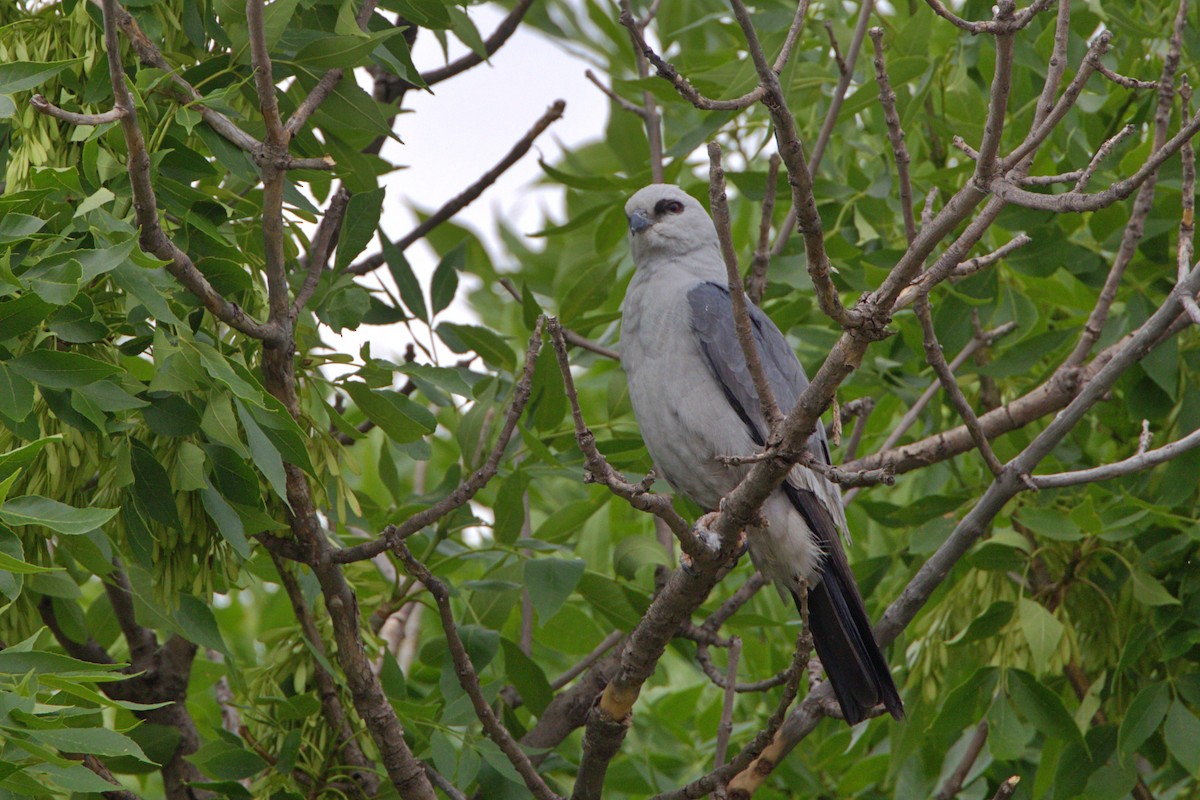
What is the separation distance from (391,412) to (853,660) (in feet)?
5.32

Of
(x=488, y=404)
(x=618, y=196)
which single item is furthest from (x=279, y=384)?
(x=618, y=196)

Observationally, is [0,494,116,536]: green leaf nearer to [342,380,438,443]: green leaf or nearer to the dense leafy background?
the dense leafy background

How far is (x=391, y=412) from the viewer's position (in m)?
3.42

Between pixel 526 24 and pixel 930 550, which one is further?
pixel 526 24

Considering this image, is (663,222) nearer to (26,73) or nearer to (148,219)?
(148,219)

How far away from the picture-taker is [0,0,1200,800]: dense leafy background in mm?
2684

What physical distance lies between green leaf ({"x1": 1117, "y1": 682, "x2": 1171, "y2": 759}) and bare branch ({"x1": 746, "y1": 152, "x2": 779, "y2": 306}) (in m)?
1.81

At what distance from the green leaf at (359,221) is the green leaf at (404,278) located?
328 mm

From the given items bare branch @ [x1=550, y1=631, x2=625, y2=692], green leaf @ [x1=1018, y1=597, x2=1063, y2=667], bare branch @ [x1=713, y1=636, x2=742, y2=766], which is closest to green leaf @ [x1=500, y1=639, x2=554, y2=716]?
bare branch @ [x1=550, y1=631, x2=625, y2=692]

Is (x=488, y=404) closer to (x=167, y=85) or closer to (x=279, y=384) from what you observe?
(x=279, y=384)

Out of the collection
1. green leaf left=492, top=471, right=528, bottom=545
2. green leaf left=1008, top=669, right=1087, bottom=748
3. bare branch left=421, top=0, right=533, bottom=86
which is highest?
bare branch left=421, top=0, right=533, bottom=86

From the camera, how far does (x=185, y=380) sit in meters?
2.71

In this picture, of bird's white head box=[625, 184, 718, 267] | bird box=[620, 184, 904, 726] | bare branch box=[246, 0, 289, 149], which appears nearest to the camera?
bare branch box=[246, 0, 289, 149]

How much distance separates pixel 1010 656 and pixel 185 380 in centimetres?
265
